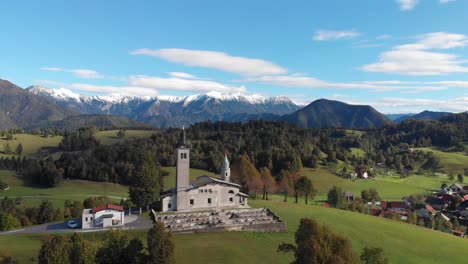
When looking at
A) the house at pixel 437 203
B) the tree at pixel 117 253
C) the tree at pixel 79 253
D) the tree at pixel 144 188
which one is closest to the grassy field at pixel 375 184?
the house at pixel 437 203

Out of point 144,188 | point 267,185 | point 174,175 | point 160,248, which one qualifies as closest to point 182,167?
point 144,188

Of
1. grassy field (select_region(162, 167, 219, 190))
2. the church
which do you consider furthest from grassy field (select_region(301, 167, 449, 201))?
the church

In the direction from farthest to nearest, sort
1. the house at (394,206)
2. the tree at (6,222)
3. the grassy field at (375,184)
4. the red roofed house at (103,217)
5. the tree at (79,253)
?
the grassy field at (375,184) → the house at (394,206) → the tree at (6,222) → the red roofed house at (103,217) → the tree at (79,253)

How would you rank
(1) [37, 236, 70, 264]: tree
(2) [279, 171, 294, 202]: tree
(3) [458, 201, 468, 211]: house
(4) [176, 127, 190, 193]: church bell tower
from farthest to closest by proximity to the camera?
(3) [458, 201, 468, 211]: house → (2) [279, 171, 294, 202]: tree → (4) [176, 127, 190, 193]: church bell tower → (1) [37, 236, 70, 264]: tree

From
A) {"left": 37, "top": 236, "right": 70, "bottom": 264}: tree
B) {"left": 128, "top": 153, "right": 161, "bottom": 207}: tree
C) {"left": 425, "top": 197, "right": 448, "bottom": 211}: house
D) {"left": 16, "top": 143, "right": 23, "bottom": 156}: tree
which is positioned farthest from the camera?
{"left": 16, "top": 143, "right": 23, "bottom": 156}: tree

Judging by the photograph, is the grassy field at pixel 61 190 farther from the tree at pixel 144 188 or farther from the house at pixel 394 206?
the house at pixel 394 206

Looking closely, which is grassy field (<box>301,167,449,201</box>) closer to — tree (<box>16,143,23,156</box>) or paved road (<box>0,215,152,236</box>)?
paved road (<box>0,215,152,236</box>)
